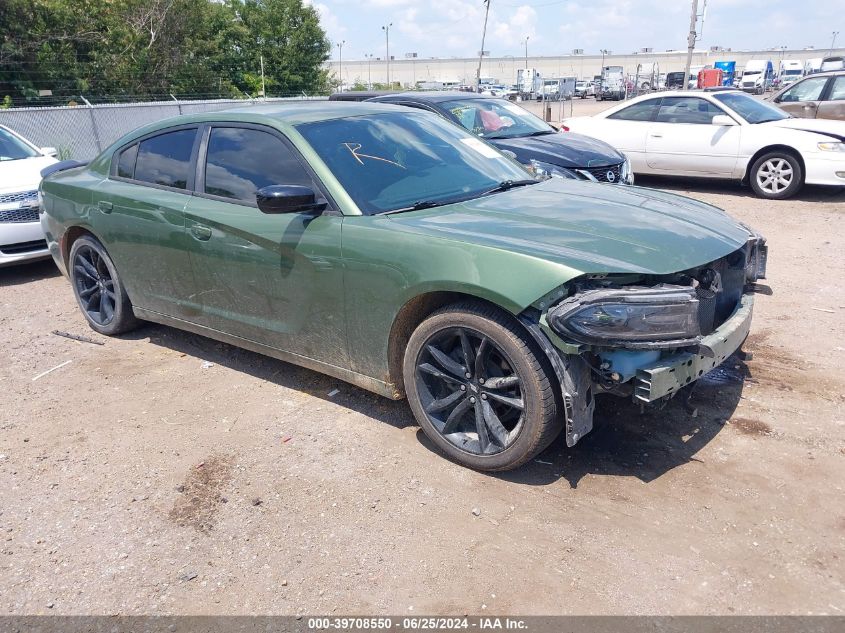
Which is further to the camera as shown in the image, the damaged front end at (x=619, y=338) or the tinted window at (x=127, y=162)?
the tinted window at (x=127, y=162)

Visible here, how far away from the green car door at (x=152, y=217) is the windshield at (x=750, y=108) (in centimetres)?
875

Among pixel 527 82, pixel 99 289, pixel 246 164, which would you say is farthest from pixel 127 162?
pixel 527 82

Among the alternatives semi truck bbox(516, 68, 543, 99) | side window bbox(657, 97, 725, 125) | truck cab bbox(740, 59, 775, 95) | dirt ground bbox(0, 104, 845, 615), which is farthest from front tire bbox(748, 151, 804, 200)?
semi truck bbox(516, 68, 543, 99)

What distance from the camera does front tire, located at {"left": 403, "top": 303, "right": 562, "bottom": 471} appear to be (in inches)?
125

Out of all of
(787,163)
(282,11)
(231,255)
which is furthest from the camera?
(282,11)

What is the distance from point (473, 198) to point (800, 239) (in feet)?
17.9

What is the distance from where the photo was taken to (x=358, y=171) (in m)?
3.94

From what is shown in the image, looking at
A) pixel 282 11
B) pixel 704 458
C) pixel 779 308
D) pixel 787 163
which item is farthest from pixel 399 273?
pixel 282 11

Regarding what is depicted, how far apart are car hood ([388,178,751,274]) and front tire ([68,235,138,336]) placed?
270cm

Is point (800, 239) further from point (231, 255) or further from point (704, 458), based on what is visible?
point (231, 255)

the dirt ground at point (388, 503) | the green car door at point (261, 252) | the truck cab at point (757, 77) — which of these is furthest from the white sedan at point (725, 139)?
the truck cab at point (757, 77)

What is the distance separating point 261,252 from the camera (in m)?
4.03

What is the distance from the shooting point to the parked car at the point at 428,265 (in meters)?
3.07

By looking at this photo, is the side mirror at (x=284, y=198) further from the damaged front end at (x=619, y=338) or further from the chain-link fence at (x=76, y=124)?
the chain-link fence at (x=76, y=124)
